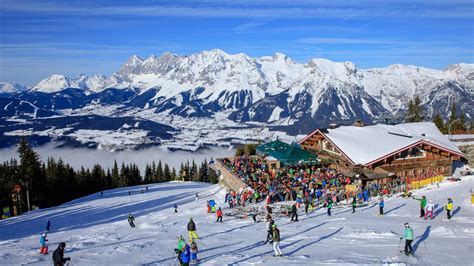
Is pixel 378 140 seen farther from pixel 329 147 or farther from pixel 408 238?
pixel 408 238

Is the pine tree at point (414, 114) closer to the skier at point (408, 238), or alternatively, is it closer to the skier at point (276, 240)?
the skier at point (408, 238)

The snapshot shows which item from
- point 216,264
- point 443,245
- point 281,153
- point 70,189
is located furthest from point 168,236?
point 70,189

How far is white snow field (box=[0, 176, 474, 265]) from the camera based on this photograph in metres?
A: 19.1

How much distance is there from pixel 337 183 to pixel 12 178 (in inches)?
2073

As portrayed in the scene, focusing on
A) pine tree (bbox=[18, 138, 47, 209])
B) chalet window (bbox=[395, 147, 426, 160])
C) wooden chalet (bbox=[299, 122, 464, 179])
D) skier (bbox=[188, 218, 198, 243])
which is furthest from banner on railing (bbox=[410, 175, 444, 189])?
pine tree (bbox=[18, 138, 47, 209])

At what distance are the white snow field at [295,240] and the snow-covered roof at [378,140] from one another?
7.30m

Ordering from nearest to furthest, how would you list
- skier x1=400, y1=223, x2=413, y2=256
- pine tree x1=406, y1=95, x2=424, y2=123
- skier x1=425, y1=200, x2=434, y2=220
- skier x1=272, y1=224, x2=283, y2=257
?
skier x1=400, y1=223, x2=413, y2=256 → skier x1=272, y1=224, x2=283, y2=257 → skier x1=425, y1=200, x2=434, y2=220 → pine tree x1=406, y1=95, x2=424, y2=123

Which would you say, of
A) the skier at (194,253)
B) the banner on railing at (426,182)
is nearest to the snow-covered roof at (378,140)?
the banner on railing at (426,182)

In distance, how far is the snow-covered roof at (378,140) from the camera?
42.6m

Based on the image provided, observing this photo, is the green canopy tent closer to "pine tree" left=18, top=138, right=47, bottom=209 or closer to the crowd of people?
the crowd of people

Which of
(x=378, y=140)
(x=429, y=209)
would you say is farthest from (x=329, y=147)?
(x=429, y=209)

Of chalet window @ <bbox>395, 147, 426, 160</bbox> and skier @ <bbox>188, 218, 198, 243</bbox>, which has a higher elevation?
chalet window @ <bbox>395, 147, 426, 160</bbox>

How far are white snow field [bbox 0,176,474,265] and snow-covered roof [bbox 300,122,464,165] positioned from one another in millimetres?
7300

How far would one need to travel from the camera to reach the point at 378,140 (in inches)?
1796
